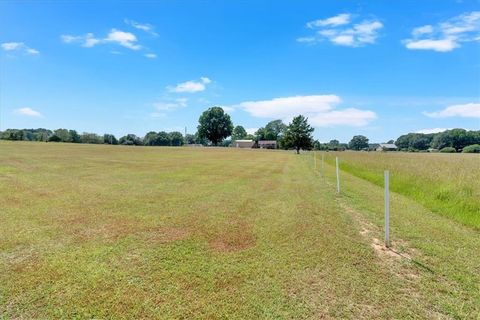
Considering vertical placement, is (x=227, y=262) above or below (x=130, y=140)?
below

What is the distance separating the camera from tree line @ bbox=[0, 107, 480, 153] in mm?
68125

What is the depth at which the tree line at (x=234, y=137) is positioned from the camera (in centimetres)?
6812

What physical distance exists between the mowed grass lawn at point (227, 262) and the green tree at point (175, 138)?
410 ft

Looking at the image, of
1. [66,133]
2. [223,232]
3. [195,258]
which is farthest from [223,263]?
[66,133]

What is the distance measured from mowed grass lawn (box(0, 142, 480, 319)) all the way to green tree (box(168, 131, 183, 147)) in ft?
410

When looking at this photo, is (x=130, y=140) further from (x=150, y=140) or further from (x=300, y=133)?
(x=300, y=133)

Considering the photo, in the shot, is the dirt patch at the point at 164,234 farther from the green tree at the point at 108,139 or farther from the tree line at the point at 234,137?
the green tree at the point at 108,139

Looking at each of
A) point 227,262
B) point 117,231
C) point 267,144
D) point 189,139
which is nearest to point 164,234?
point 117,231

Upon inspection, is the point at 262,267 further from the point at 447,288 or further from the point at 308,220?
the point at 308,220

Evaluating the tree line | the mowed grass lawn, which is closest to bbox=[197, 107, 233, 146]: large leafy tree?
the tree line

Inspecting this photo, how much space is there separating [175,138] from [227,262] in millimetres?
132727

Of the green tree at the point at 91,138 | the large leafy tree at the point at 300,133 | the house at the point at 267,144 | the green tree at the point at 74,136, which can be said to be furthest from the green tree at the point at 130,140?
the large leafy tree at the point at 300,133

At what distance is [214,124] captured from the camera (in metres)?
110

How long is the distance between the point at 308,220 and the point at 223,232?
247cm
